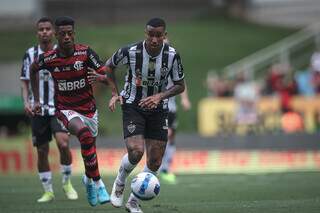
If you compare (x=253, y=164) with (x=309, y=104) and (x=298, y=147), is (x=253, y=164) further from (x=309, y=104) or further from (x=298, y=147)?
(x=309, y=104)

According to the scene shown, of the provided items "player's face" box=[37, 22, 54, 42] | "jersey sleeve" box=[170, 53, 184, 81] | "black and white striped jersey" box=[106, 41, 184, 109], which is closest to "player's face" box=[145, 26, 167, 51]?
"black and white striped jersey" box=[106, 41, 184, 109]

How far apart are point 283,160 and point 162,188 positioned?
323 inches

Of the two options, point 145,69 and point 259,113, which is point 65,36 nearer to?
point 145,69

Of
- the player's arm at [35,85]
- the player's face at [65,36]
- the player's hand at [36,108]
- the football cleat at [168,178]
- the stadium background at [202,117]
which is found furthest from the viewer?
the football cleat at [168,178]

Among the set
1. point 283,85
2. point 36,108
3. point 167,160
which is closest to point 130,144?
point 36,108

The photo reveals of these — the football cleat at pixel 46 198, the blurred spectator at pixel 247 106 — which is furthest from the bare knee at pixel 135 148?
the blurred spectator at pixel 247 106

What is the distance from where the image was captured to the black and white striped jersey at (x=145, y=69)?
464 inches

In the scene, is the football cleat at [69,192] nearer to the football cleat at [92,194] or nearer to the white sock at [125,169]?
the football cleat at [92,194]

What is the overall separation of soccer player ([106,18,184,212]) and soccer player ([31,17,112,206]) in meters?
0.39

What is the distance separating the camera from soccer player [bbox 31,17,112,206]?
1198 centimetres

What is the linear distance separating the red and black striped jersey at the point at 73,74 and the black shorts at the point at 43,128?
182 centimetres

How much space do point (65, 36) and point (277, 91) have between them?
15775mm

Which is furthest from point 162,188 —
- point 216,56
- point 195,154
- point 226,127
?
point 216,56

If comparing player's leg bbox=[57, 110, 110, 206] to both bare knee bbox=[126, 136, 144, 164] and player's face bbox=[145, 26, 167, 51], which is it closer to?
bare knee bbox=[126, 136, 144, 164]
